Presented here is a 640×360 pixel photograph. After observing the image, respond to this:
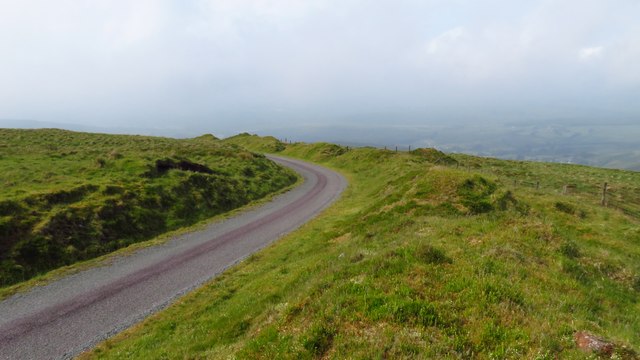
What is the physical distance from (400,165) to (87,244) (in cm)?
4332

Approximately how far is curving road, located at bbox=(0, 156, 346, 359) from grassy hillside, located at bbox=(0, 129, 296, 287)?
2.95 meters

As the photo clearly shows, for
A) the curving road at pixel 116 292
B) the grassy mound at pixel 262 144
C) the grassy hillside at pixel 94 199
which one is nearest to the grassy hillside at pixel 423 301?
the curving road at pixel 116 292

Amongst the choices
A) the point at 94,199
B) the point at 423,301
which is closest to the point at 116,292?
the point at 94,199

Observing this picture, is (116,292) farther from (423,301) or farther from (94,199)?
(423,301)

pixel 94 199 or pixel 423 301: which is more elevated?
pixel 423 301

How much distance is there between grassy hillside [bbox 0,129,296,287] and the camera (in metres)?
23.6

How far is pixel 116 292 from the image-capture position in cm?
1970

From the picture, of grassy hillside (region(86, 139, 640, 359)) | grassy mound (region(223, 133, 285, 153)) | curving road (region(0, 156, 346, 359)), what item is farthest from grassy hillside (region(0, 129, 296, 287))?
grassy mound (region(223, 133, 285, 153))

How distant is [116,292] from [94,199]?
1343 centimetres

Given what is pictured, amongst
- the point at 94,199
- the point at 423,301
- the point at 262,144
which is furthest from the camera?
the point at 262,144

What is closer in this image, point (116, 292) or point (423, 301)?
point (423, 301)

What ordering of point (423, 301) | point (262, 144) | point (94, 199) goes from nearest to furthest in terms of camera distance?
point (423, 301)
point (94, 199)
point (262, 144)

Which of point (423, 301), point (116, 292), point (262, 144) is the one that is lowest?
point (116, 292)

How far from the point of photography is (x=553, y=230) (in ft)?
50.8
